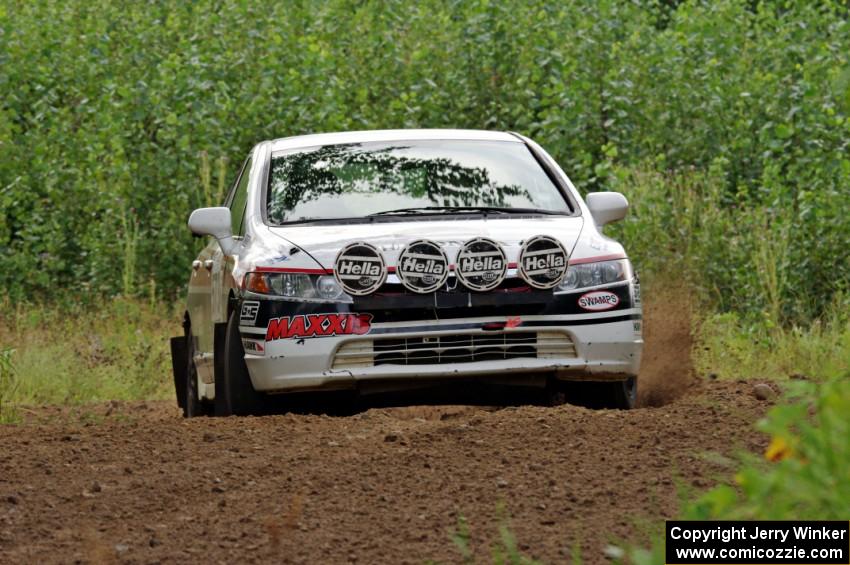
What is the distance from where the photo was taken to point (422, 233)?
23.9ft

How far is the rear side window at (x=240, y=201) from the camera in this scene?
8.26 meters

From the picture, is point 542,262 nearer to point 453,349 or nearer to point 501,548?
point 453,349

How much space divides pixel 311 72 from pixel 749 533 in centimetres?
1300

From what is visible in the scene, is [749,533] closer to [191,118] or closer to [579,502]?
[579,502]

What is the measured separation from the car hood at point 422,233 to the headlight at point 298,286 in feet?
0.29

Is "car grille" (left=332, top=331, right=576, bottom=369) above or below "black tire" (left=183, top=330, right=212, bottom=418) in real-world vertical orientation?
above

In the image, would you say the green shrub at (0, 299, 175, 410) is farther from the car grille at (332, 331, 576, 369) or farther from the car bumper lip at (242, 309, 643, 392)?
the car grille at (332, 331, 576, 369)

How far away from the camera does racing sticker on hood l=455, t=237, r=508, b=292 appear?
282 inches

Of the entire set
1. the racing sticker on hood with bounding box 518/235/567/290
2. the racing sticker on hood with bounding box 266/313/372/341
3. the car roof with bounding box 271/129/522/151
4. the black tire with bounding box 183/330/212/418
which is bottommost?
the black tire with bounding box 183/330/212/418

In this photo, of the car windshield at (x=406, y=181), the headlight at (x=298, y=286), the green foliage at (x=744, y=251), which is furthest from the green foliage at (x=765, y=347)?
the headlight at (x=298, y=286)

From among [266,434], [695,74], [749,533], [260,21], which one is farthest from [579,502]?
[260,21]

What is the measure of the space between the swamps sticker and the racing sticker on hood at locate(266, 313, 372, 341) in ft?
3.36

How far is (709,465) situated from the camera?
17.8ft

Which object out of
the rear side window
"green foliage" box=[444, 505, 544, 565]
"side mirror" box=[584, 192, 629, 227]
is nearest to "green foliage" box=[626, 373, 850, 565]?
"green foliage" box=[444, 505, 544, 565]
